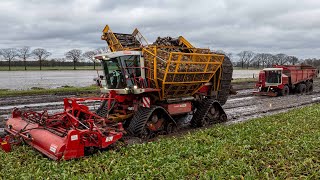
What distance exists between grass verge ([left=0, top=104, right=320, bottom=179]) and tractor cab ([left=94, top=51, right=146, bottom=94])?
9.07ft

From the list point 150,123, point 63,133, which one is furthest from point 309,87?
point 63,133

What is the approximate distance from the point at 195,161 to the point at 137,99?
4824 mm

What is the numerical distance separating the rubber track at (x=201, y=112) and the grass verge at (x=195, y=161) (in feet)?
11.3

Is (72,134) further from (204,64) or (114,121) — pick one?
(204,64)

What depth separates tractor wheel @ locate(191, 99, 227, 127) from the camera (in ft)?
41.5

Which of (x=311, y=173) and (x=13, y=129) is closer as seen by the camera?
(x=311, y=173)

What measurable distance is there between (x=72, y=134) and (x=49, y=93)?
19.4 metres

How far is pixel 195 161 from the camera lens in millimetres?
6707

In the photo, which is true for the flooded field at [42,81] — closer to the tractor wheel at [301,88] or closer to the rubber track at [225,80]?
the tractor wheel at [301,88]

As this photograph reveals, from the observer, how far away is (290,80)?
27.1 m

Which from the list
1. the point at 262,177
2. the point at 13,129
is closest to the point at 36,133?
the point at 13,129

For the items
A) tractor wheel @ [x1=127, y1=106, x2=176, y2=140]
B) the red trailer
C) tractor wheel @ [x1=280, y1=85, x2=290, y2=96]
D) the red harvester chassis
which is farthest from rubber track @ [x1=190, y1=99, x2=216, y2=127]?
→ tractor wheel @ [x1=280, y1=85, x2=290, y2=96]

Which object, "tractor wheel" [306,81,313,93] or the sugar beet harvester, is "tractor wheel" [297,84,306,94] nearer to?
"tractor wheel" [306,81,313,93]

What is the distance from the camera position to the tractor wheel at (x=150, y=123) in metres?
10.2
